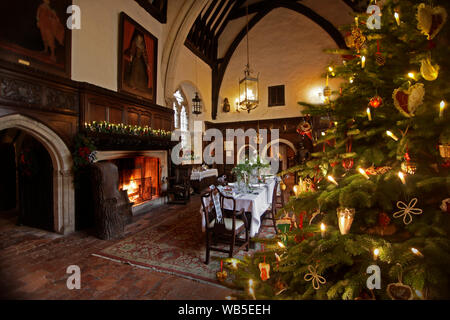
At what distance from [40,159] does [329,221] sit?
19.0ft

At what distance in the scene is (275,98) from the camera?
37.1 ft

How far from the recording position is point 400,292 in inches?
31.8

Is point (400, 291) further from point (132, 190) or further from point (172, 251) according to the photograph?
point (132, 190)

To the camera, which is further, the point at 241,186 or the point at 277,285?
the point at 241,186

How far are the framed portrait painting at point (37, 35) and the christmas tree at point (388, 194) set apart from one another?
529cm

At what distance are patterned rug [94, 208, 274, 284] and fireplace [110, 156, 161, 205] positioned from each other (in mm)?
2146

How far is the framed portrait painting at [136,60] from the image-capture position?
591cm

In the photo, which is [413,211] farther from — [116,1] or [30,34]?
[116,1]

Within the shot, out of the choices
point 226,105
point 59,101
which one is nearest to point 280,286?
point 59,101

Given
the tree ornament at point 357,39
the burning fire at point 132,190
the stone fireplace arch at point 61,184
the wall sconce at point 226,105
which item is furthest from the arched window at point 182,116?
the tree ornament at point 357,39

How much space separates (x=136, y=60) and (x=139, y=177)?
379cm

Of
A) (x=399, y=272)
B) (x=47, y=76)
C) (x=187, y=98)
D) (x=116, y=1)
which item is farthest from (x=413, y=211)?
(x=187, y=98)

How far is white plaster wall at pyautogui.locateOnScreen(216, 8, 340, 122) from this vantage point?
10.5 m

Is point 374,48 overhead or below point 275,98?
below
